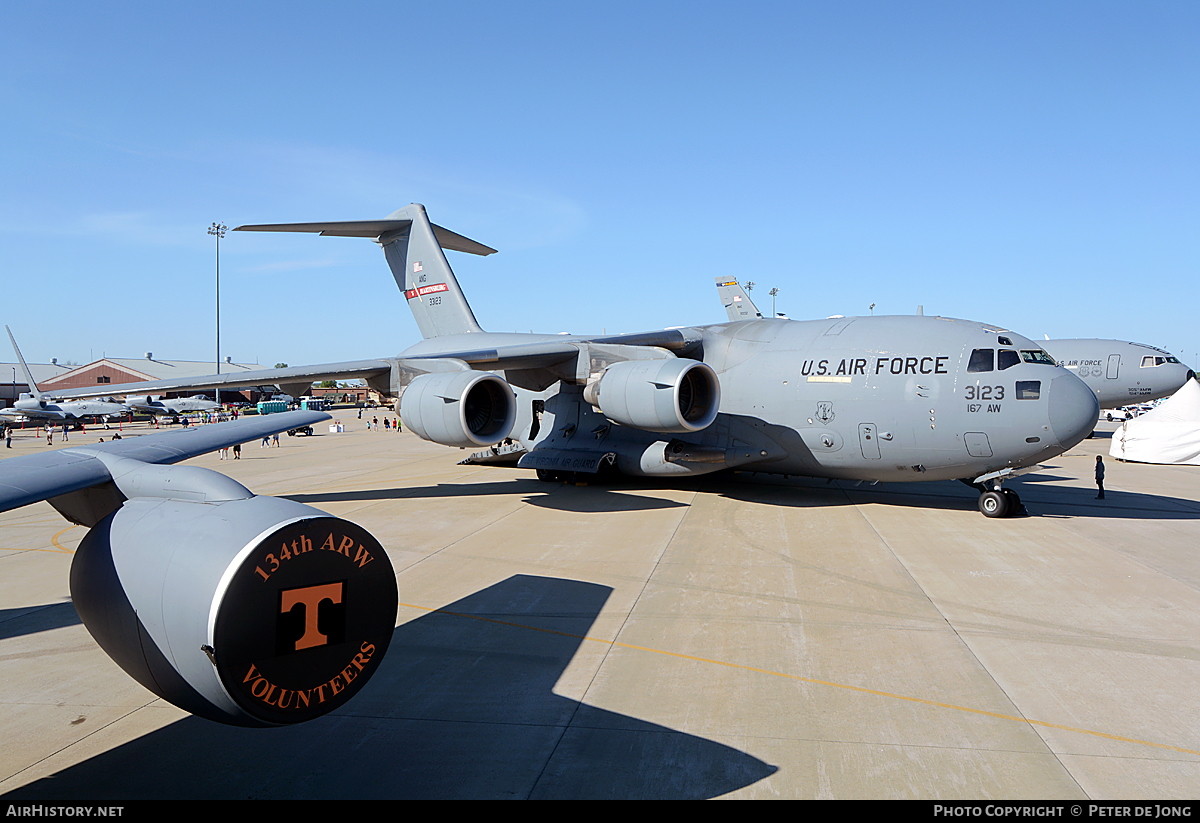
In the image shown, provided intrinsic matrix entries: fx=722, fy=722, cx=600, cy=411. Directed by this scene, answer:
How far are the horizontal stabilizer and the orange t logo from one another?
51.3ft

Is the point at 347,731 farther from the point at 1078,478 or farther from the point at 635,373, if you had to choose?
the point at 1078,478

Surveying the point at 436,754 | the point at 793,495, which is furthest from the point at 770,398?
the point at 436,754

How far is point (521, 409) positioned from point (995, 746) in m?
13.7

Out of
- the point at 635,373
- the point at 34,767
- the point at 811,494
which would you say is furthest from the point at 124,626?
the point at 811,494

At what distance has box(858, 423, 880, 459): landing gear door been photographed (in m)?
12.9

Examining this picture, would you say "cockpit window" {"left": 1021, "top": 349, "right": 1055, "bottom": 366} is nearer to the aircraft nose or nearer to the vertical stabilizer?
the aircraft nose

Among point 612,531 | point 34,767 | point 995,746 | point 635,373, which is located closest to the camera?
point 34,767

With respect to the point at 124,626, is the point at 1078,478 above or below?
below

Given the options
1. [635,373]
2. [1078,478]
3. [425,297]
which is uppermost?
[425,297]

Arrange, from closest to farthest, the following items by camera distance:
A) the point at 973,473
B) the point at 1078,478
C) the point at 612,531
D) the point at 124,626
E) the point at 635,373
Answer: the point at 124,626 < the point at 612,531 < the point at 973,473 < the point at 635,373 < the point at 1078,478

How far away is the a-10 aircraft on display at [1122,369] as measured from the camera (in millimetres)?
26297

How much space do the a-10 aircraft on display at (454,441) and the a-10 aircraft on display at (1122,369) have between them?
720 inches

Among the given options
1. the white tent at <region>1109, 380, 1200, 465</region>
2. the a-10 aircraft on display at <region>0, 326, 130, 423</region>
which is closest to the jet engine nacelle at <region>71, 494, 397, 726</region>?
the white tent at <region>1109, 380, 1200, 465</region>

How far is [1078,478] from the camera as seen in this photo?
19062mm
